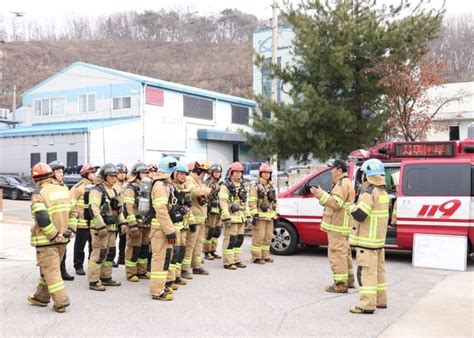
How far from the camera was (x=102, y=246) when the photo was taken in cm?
755

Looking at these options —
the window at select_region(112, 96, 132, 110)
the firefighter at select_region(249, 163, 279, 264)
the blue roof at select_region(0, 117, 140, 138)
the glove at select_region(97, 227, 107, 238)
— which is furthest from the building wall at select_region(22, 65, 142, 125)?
the glove at select_region(97, 227, 107, 238)

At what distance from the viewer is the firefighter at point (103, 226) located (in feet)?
24.6

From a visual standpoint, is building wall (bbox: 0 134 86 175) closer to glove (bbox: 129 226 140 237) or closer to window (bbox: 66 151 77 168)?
window (bbox: 66 151 77 168)

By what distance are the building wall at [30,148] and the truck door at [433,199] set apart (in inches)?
1005

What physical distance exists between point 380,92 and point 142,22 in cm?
8297

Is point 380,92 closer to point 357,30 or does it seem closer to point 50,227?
point 357,30

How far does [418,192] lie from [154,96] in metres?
28.0

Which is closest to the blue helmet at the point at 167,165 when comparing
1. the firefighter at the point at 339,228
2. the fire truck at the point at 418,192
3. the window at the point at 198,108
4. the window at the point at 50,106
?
the firefighter at the point at 339,228

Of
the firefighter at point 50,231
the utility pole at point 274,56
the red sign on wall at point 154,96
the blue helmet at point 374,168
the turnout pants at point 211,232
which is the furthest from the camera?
the red sign on wall at point 154,96

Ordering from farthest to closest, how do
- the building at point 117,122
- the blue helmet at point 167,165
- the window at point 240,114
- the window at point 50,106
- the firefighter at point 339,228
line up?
the window at point 240,114, the window at point 50,106, the building at point 117,122, the firefighter at point 339,228, the blue helmet at point 167,165

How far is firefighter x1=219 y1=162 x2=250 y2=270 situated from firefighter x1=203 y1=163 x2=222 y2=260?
40 cm

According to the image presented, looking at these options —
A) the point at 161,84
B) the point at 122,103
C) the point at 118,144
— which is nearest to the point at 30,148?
the point at 118,144

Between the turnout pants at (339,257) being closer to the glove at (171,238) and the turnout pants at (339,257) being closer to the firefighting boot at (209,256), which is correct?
the glove at (171,238)

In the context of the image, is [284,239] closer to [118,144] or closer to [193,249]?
[193,249]
